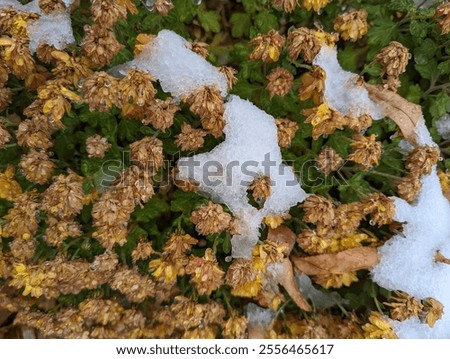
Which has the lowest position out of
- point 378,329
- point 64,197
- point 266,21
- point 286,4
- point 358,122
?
point 378,329

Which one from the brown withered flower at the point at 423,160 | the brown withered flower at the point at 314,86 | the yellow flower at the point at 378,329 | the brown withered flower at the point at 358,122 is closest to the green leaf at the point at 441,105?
the brown withered flower at the point at 423,160

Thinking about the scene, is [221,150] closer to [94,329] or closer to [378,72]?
[378,72]

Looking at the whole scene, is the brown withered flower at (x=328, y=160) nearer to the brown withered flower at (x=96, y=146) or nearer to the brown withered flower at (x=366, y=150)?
the brown withered flower at (x=366, y=150)

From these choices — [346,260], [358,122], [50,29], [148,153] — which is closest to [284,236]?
[346,260]

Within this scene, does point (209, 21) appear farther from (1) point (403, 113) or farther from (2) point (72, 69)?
(1) point (403, 113)

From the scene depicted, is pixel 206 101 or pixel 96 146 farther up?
pixel 206 101
